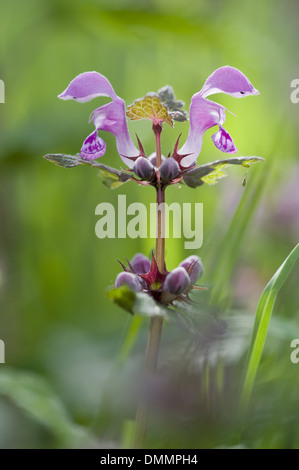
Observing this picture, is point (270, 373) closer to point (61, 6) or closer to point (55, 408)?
point (55, 408)

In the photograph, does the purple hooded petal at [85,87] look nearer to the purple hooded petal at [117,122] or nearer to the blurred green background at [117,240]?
the purple hooded petal at [117,122]

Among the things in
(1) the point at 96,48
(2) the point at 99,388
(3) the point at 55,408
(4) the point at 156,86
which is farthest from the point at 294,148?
(3) the point at 55,408

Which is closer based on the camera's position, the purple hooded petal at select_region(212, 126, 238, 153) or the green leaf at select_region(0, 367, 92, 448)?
the purple hooded petal at select_region(212, 126, 238, 153)

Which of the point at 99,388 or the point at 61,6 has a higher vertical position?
the point at 61,6

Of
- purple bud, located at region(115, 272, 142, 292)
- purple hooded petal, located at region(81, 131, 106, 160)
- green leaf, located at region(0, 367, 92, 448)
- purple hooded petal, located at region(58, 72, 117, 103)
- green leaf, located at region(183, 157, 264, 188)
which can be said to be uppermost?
purple hooded petal, located at region(58, 72, 117, 103)

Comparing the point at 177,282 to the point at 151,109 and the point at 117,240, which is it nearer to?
the point at 151,109

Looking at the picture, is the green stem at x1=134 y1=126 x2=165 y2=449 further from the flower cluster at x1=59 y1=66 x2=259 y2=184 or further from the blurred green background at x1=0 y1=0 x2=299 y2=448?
the blurred green background at x1=0 y1=0 x2=299 y2=448

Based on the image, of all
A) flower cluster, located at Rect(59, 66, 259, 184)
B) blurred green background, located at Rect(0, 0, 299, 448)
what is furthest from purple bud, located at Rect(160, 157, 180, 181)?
blurred green background, located at Rect(0, 0, 299, 448)
